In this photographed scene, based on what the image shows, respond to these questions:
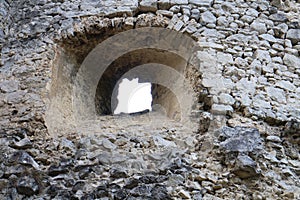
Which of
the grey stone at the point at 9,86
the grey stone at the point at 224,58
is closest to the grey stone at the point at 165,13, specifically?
the grey stone at the point at 224,58

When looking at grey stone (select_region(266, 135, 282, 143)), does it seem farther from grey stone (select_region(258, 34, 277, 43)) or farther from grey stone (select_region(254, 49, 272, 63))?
grey stone (select_region(258, 34, 277, 43))

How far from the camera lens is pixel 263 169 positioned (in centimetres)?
320

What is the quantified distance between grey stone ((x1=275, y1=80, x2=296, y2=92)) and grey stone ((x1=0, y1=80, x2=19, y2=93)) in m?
2.28

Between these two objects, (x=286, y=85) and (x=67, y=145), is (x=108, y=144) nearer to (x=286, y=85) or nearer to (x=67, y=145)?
(x=67, y=145)

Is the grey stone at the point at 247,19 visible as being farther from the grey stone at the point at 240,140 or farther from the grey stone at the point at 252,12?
the grey stone at the point at 240,140

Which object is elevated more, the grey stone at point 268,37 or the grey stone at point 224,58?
the grey stone at point 268,37

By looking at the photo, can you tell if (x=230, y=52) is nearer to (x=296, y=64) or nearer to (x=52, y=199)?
(x=296, y=64)

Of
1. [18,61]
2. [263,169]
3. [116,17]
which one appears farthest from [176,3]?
[263,169]

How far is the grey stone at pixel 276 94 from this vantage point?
3.68 meters

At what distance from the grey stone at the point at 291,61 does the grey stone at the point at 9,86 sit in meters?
2.41

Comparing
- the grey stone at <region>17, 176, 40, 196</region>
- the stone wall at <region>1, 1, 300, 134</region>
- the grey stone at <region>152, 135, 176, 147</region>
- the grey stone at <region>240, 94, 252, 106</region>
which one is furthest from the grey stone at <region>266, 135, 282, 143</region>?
the grey stone at <region>17, 176, 40, 196</region>

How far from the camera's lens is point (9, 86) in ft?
12.4

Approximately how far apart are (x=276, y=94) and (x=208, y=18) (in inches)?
38.8

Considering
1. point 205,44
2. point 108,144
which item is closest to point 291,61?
point 205,44
